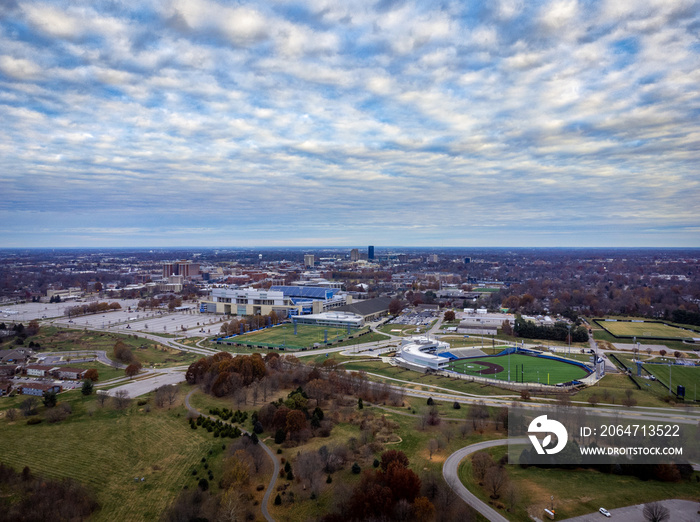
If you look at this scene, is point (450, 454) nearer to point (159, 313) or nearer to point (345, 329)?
point (345, 329)

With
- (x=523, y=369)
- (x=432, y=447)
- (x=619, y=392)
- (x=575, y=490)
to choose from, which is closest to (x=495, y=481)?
(x=575, y=490)

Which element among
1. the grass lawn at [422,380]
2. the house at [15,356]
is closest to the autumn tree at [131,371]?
the house at [15,356]

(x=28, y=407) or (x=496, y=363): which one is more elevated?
(x=28, y=407)

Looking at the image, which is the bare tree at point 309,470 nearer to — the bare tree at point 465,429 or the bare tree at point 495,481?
the bare tree at point 495,481

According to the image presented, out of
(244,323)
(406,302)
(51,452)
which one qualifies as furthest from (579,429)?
(406,302)

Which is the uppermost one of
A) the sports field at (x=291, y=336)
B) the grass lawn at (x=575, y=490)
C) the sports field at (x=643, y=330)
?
the grass lawn at (x=575, y=490)

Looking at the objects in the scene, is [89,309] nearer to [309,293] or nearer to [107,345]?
[107,345]
